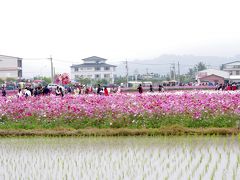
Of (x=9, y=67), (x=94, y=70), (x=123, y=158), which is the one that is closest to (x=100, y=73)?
(x=94, y=70)

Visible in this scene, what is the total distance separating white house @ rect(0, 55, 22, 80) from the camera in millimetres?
69688

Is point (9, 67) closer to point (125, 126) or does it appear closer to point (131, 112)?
point (131, 112)

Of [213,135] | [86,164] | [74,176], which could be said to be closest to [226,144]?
[213,135]

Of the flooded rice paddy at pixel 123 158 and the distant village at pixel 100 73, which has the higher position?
the distant village at pixel 100 73

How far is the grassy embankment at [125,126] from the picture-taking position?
12.7m

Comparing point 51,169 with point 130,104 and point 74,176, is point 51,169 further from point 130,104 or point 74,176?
point 130,104

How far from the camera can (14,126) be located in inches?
602

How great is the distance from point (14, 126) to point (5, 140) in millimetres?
2386

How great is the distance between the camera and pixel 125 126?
14.2m

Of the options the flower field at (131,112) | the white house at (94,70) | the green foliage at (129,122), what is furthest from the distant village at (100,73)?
the green foliage at (129,122)

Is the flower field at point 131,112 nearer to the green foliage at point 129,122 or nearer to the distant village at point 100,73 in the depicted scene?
the green foliage at point 129,122

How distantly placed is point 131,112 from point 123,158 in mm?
5453

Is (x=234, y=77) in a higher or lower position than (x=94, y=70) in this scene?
lower

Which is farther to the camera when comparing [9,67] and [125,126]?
[9,67]
